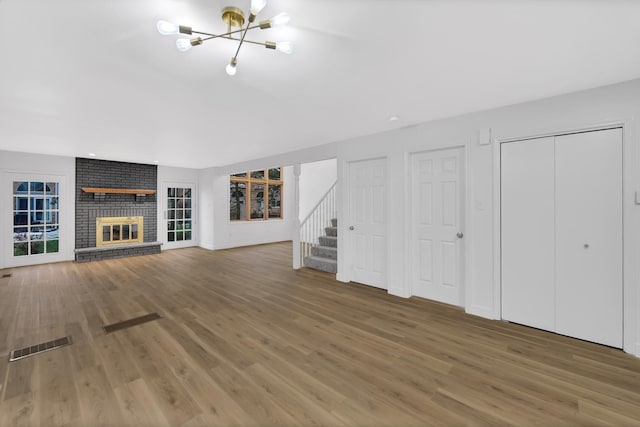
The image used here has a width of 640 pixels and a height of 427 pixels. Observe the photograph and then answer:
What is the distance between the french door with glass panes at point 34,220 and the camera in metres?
5.90

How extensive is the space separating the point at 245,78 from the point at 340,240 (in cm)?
307

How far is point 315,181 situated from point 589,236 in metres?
6.81

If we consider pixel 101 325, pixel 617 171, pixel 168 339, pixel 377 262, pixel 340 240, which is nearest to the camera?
pixel 617 171

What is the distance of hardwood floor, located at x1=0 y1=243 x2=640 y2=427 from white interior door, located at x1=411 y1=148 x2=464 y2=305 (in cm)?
27

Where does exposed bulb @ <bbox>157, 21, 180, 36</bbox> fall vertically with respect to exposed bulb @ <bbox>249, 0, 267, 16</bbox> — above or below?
above

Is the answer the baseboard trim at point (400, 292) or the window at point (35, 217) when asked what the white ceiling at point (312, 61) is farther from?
the window at point (35, 217)

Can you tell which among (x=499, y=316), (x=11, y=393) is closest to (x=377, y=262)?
(x=499, y=316)

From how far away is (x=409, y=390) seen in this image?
6.58 feet

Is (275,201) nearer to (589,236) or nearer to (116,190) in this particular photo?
(116,190)

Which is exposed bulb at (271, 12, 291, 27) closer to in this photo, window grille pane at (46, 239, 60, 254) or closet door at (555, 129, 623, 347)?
closet door at (555, 129, 623, 347)

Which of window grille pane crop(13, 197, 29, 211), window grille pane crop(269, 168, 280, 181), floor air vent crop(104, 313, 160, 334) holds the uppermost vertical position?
window grille pane crop(269, 168, 280, 181)

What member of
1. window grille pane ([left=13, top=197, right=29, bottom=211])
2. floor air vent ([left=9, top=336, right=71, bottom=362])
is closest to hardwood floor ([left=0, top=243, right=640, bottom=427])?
floor air vent ([left=9, top=336, right=71, bottom=362])

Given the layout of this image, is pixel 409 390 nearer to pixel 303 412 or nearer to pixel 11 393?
pixel 303 412

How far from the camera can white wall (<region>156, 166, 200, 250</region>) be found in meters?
7.93
